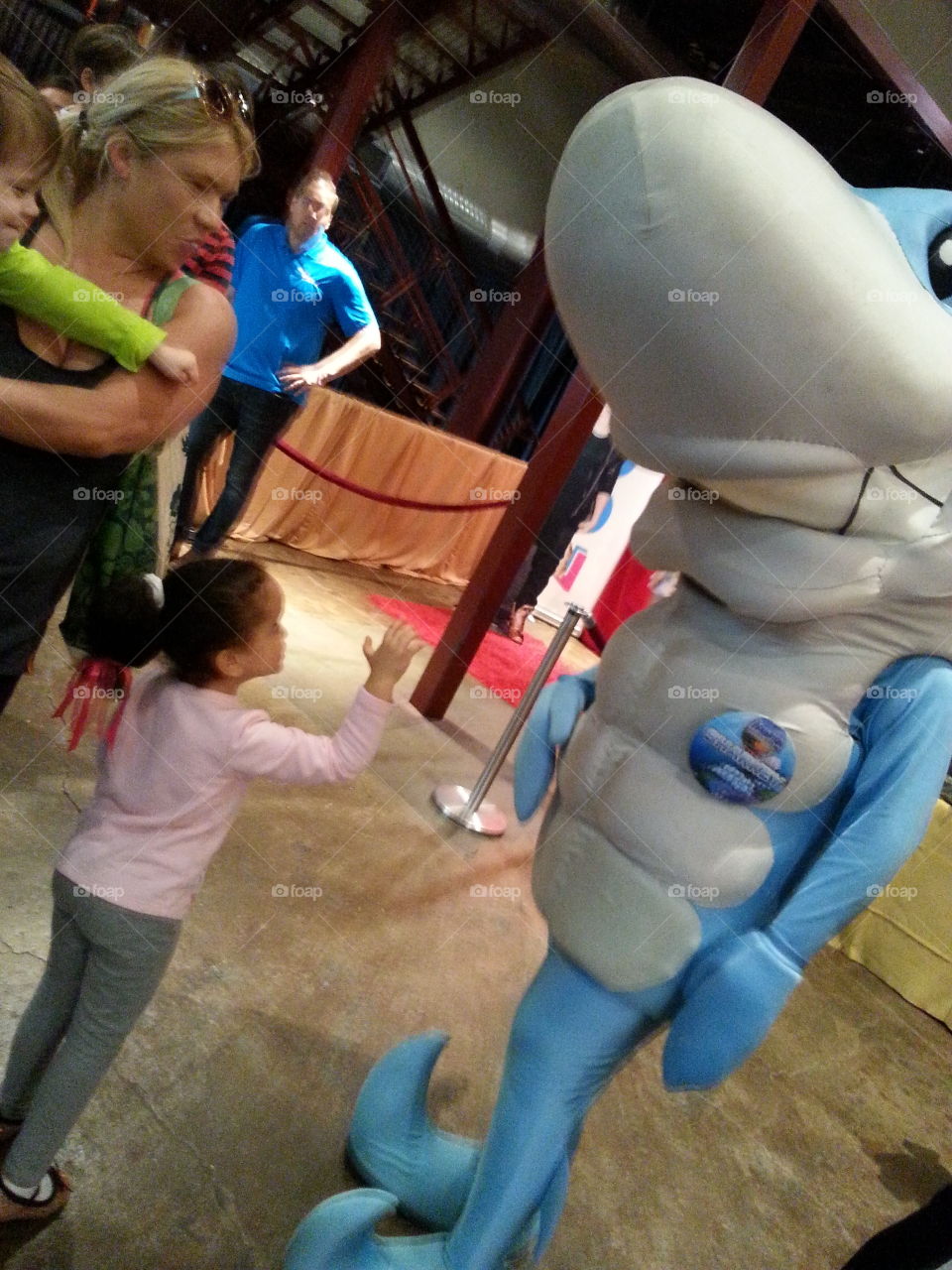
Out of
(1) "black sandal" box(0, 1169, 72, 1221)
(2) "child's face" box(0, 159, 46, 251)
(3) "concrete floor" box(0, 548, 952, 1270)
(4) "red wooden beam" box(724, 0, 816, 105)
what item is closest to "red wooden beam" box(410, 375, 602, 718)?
(3) "concrete floor" box(0, 548, 952, 1270)

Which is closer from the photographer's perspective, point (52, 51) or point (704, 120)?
point (704, 120)

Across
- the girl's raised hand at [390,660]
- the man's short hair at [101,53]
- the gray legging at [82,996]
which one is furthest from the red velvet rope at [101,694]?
the man's short hair at [101,53]

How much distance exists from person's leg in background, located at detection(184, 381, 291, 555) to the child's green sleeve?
7.21 ft

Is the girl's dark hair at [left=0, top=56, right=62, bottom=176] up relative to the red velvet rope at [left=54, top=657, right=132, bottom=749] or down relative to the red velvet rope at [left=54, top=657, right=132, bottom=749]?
up

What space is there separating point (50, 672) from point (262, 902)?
1121mm

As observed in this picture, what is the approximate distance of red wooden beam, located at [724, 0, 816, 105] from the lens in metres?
3.15

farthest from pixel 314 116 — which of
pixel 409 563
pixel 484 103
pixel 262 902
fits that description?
pixel 262 902

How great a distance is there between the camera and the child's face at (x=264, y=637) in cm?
121

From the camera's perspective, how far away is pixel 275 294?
3072 millimetres

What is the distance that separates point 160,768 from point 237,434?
2.27 metres

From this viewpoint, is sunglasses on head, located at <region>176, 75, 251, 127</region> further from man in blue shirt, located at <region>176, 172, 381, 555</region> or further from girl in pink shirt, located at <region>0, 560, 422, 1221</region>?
man in blue shirt, located at <region>176, 172, 381, 555</region>

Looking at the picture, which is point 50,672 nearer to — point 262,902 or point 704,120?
point 262,902

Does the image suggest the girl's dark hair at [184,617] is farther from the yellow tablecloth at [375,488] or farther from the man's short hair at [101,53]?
the yellow tablecloth at [375,488]

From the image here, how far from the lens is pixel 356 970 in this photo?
2.19 m
